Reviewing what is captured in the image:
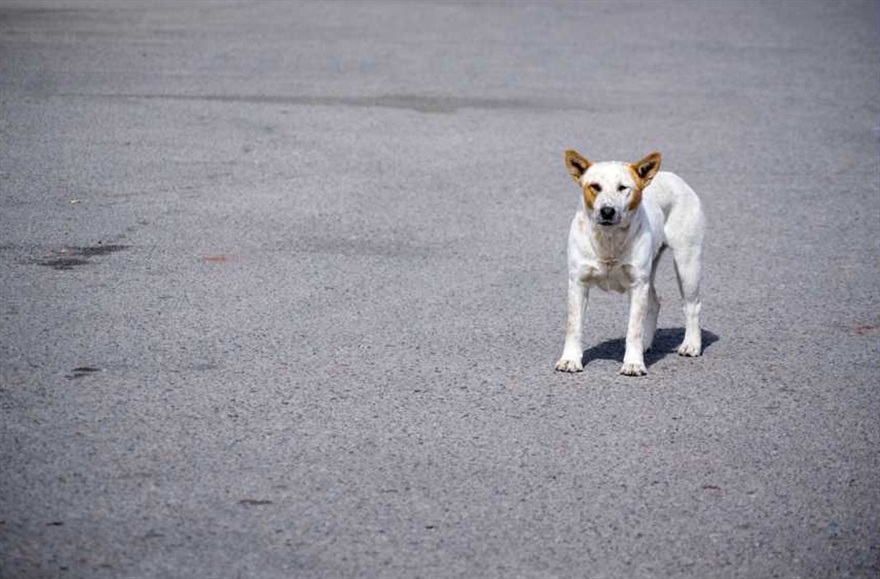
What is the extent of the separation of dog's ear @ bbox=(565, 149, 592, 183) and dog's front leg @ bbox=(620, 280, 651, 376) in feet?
2.19

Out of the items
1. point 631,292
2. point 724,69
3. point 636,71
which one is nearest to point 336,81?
point 636,71

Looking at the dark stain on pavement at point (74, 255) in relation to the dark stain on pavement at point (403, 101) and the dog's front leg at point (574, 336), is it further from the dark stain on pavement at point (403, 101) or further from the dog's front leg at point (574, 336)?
the dark stain on pavement at point (403, 101)

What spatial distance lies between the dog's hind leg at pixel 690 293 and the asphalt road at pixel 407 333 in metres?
0.16

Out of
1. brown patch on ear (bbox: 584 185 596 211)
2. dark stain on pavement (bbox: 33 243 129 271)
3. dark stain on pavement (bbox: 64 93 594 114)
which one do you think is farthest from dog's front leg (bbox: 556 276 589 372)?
dark stain on pavement (bbox: 64 93 594 114)

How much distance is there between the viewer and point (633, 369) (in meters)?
7.18

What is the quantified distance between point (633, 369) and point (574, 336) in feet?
1.18

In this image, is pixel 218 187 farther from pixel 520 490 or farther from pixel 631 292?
pixel 520 490

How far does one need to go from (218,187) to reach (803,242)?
475 centimetres

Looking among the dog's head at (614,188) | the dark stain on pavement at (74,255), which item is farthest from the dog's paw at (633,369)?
the dark stain on pavement at (74,255)

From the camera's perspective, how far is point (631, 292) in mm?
7316

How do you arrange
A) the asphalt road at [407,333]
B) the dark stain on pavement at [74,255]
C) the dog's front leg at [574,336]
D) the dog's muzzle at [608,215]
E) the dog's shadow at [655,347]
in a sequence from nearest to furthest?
1. the asphalt road at [407,333]
2. the dog's muzzle at [608,215]
3. the dog's front leg at [574,336]
4. the dog's shadow at [655,347]
5. the dark stain on pavement at [74,255]

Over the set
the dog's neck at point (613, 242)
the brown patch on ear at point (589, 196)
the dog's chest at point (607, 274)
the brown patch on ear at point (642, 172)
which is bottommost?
the dog's chest at point (607, 274)

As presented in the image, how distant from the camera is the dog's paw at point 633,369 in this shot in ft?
23.6

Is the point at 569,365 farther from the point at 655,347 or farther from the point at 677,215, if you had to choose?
the point at 677,215
